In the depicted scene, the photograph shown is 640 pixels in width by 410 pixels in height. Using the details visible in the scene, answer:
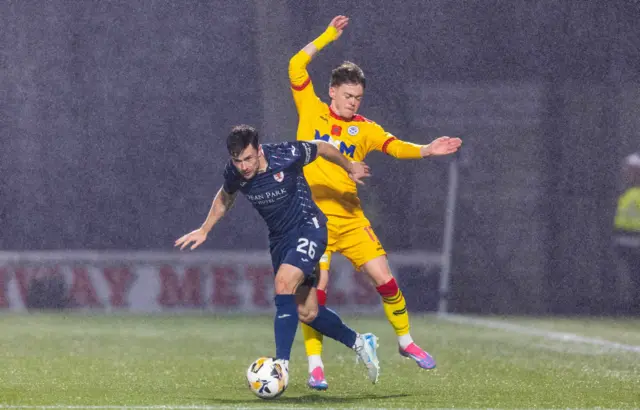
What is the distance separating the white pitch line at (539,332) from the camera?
1041cm

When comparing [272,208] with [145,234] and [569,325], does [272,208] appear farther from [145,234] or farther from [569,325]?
[145,234]

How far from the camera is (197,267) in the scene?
1338cm

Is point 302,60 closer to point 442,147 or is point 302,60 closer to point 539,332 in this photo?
point 442,147

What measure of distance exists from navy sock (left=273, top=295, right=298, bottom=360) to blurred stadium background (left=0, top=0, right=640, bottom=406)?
658 cm

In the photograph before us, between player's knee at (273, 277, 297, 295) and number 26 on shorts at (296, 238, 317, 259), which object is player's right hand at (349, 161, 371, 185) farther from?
player's knee at (273, 277, 297, 295)

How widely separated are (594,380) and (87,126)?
7927mm

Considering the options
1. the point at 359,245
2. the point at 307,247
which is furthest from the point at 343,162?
the point at 359,245

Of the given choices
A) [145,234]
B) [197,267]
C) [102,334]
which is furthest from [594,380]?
[145,234]

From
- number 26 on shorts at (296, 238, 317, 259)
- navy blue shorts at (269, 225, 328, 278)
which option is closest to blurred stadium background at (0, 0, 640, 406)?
navy blue shorts at (269, 225, 328, 278)

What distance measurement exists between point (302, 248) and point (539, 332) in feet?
18.0

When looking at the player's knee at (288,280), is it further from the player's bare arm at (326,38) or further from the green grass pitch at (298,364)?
the player's bare arm at (326,38)

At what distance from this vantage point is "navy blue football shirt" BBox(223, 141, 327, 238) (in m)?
6.75

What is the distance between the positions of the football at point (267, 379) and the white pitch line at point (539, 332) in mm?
4271

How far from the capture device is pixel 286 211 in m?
6.86
